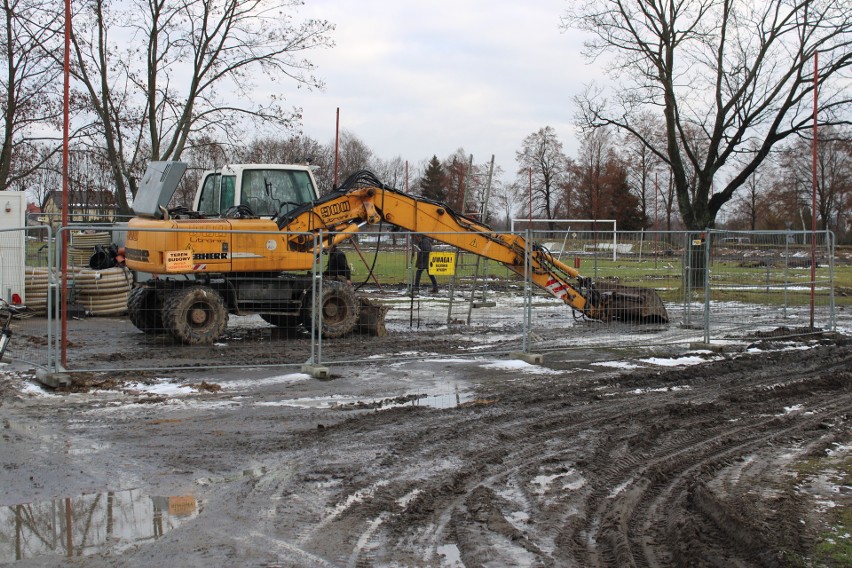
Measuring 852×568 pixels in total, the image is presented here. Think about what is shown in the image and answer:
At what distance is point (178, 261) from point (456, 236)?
4.44m

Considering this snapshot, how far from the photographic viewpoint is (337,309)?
45.2ft

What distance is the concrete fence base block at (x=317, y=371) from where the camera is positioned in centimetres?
1055

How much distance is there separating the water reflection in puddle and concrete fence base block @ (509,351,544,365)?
22.3 feet

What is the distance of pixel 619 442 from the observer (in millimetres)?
7441

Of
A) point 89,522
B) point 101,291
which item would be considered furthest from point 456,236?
point 89,522

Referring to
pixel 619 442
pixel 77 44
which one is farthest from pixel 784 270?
pixel 77 44

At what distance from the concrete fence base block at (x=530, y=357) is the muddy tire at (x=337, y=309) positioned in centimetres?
304

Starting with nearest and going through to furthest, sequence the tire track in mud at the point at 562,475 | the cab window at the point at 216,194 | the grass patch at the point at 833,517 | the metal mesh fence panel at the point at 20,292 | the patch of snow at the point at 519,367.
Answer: the grass patch at the point at 833,517 < the tire track in mud at the point at 562,475 < the metal mesh fence panel at the point at 20,292 < the patch of snow at the point at 519,367 < the cab window at the point at 216,194

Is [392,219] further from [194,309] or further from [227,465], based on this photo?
[227,465]

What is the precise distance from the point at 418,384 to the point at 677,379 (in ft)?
11.1

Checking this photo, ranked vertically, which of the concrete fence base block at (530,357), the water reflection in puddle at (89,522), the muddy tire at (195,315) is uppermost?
the muddy tire at (195,315)

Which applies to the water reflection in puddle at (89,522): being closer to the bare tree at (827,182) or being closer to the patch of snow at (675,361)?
the patch of snow at (675,361)

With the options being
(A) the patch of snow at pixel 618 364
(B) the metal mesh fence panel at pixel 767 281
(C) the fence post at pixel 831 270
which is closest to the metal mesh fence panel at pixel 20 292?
(A) the patch of snow at pixel 618 364

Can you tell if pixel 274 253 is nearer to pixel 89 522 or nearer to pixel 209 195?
pixel 209 195
